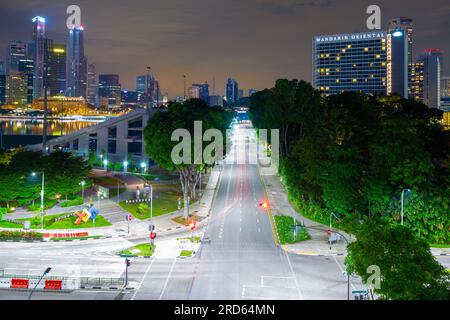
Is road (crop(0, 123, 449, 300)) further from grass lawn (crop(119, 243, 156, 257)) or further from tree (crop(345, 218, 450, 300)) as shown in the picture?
tree (crop(345, 218, 450, 300))

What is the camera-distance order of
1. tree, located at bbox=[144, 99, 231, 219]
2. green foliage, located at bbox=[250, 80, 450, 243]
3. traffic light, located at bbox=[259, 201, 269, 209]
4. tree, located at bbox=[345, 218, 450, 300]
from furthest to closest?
tree, located at bbox=[144, 99, 231, 219] → traffic light, located at bbox=[259, 201, 269, 209] → green foliage, located at bbox=[250, 80, 450, 243] → tree, located at bbox=[345, 218, 450, 300]

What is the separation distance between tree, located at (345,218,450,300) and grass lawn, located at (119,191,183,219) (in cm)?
4213

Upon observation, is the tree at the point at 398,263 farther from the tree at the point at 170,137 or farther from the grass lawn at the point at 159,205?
the grass lawn at the point at 159,205

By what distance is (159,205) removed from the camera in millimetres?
72812

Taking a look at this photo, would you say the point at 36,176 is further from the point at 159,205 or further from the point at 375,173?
the point at 375,173

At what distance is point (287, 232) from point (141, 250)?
17.4m

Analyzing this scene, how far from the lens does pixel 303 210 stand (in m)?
68.9

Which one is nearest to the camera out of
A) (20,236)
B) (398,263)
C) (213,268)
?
(398,263)

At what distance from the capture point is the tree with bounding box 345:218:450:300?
80.7 ft

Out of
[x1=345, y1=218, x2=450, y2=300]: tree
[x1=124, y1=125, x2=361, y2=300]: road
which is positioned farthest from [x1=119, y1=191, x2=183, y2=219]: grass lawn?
[x1=345, y1=218, x2=450, y2=300]: tree

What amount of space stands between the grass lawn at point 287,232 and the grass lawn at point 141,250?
47.1ft

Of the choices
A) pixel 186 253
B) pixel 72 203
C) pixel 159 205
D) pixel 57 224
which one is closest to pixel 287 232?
pixel 186 253

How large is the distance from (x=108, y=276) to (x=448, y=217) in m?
35.4
